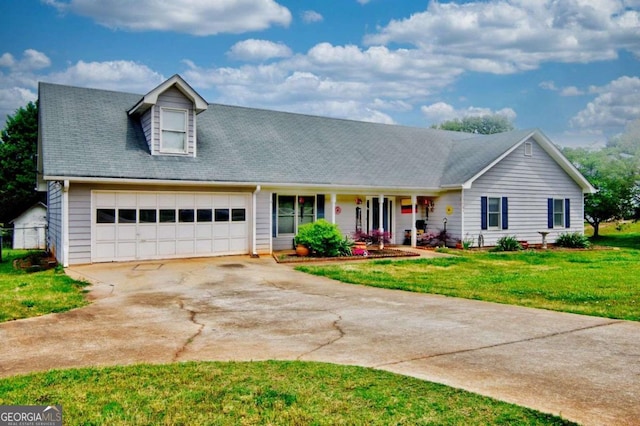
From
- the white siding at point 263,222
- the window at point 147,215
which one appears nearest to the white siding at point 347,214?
the white siding at point 263,222

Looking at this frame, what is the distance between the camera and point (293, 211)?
19625 millimetres

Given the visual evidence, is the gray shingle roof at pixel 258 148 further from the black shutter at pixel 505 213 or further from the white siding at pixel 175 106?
the black shutter at pixel 505 213

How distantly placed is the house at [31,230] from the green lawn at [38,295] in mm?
16591

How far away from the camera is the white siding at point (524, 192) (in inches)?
825

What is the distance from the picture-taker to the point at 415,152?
23766mm

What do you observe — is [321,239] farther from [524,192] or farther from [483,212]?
[524,192]

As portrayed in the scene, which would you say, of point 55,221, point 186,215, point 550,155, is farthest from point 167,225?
point 550,155

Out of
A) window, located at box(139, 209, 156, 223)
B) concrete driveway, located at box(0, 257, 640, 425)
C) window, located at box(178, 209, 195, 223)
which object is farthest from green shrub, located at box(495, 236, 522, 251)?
window, located at box(139, 209, 156, 223)

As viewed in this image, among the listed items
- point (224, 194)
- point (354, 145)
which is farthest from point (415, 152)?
point (224, 194)

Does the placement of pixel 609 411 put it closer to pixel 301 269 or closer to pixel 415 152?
pixel 301 269

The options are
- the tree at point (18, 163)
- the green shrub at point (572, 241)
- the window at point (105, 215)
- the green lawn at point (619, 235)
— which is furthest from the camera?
the tree at point (18, 163)

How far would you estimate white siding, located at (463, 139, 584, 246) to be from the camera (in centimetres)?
2095

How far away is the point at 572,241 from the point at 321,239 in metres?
13.0

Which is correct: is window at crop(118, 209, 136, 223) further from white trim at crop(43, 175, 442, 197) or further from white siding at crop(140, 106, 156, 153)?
white siding at crop(140, 106, 156, 153)
